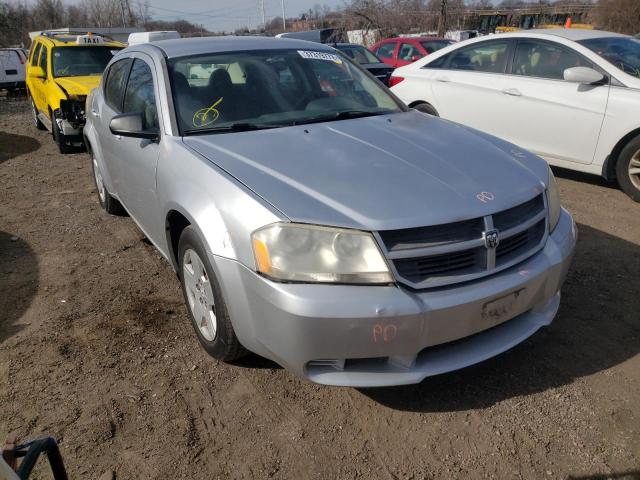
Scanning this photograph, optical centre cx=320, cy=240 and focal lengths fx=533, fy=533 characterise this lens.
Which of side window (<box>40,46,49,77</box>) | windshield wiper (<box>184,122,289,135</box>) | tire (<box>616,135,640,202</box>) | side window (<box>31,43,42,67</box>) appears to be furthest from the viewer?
side window (<box>31,43,42,67</box>)

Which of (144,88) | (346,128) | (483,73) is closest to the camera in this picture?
(346,128)

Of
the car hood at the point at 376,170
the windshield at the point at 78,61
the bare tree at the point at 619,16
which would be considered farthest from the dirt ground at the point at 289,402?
the bare tree at the point at 619,16

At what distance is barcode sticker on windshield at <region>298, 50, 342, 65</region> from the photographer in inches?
152

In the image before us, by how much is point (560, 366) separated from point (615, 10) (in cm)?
3356

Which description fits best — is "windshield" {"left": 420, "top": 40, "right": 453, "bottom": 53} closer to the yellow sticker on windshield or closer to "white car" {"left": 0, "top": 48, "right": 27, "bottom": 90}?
the yellow sticker on windshield

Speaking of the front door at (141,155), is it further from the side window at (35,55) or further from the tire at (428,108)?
the side window at (35,55)

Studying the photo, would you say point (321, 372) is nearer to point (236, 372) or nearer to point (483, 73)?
point (236, 372)

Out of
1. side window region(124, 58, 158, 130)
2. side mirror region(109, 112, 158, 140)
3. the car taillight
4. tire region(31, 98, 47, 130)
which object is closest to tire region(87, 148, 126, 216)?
side window region(124, 58, 158, 130)

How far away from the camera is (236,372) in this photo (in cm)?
289

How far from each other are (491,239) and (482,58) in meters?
4.87

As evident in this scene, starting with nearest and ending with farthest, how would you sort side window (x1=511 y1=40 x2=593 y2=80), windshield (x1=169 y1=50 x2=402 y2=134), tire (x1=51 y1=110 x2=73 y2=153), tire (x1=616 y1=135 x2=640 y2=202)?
windshield (x1=169 y1=50 x2=402 y2=134), tire (x1=616 y1=135 x2=640 y2=202), side window (x1=511 y1=40 x2=593 y2=80), tire (x1=51 y1=110 x2=73 y2=153)

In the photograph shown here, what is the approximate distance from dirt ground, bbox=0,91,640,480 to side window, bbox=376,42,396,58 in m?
10.9

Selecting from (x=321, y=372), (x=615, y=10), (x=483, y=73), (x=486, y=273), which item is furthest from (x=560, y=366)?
(x=615, y=10)

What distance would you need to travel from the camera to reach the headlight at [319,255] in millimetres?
2172
